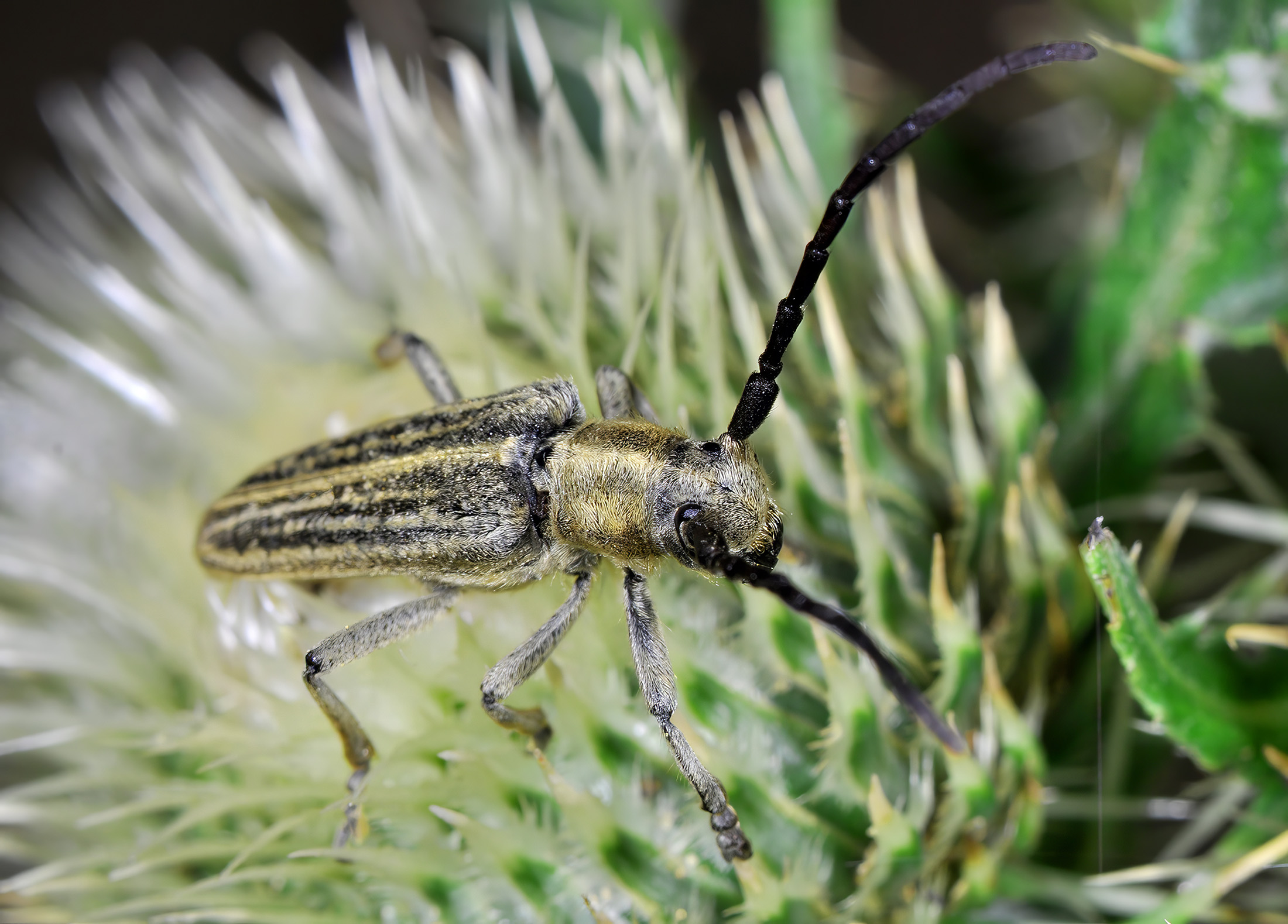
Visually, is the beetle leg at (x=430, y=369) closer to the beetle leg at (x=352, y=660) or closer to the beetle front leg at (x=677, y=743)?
the beetle leg at (x=352, y=660)

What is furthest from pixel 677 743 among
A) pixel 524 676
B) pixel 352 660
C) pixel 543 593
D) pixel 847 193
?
pixel 847 193

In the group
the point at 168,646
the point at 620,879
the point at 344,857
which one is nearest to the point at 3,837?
the point at 168,646

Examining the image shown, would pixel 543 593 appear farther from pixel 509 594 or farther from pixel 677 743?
pixel 677 743

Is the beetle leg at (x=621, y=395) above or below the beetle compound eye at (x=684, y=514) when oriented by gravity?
above

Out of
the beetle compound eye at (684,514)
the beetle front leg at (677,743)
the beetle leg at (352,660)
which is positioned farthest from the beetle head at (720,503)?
the beetle leg at (352,660)

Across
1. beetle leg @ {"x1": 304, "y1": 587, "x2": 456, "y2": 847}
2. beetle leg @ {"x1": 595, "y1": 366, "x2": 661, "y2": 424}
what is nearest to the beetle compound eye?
beetle leg @ {"x1": 595, "y1": 366, "x2": 661, "y2": 424}

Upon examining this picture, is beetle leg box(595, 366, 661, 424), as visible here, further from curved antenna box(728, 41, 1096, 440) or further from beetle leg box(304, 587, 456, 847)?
beetle leg box(304, 587, 456, 847)
